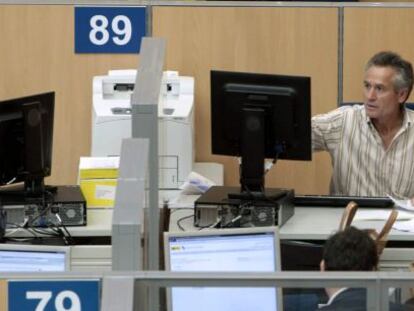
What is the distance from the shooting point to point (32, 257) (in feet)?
10.2

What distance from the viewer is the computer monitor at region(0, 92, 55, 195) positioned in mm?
3861

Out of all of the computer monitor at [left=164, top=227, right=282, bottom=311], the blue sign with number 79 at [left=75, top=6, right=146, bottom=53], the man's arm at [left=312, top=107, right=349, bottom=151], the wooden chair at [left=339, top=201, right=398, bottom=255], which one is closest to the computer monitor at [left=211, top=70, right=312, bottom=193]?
the wooden chair at [left=339, top=201, right=398, bottom=255]

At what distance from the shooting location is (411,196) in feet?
14.5

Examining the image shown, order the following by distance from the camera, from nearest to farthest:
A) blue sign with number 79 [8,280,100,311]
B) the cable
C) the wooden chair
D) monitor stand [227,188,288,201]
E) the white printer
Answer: blue sign with number 79 [8,280,100,311] → the wooden chair → the cable → monitor stand [227,188,288,201] → the white printer

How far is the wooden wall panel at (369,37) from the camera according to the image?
5086 millimetres

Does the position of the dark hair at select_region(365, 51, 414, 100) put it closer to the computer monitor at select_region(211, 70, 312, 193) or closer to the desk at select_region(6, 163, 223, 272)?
the computer monitor at select_region(211, 70, 312, 193)

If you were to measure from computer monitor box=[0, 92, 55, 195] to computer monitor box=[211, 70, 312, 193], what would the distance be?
639 millimetres

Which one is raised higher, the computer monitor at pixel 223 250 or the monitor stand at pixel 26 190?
the monitor stand at pixel 26 190

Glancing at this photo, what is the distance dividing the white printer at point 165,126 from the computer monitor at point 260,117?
0.66 meters

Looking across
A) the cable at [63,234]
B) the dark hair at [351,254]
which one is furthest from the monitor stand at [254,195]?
the dark hair at [351,254]

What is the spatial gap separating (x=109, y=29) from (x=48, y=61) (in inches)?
13.0

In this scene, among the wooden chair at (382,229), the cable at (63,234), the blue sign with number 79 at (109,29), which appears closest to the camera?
the wooden chair at (382,229)

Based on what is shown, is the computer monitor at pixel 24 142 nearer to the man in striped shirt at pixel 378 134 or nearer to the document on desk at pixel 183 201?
the document on desk at pixel 183 201

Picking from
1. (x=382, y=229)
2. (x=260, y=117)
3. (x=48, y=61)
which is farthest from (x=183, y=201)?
(x=48, y=61)
